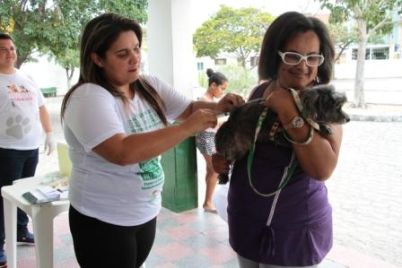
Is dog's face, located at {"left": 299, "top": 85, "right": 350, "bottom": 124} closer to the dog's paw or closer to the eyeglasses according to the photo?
the eyeglasses

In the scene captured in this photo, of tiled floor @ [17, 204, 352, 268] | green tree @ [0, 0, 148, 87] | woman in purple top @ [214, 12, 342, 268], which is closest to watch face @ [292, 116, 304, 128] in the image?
woman in purple top @ [214, 12, 342, 268]

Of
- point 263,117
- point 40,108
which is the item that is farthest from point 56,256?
point 263,117

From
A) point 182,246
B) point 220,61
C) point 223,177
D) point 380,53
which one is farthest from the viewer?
point 220,61

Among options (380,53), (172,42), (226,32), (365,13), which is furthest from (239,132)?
(226,32)

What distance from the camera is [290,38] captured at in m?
1.14

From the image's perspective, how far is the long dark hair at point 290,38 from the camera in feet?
3.72

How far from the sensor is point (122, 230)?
49.9 inches

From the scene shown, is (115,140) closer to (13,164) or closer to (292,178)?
(292,178)

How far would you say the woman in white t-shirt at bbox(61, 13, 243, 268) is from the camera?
110 centimetres

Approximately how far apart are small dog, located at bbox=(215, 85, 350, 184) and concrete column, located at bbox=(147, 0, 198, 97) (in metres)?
2.11

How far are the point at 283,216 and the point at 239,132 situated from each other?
26 centimetres

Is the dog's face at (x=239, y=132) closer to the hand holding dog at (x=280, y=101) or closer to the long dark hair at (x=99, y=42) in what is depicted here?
the hand holding dog at (x=280, y=101)

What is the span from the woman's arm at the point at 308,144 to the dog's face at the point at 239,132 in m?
0.10

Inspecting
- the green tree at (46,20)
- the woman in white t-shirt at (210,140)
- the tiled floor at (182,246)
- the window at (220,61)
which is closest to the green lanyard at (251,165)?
the tiled floor at (182,246)
